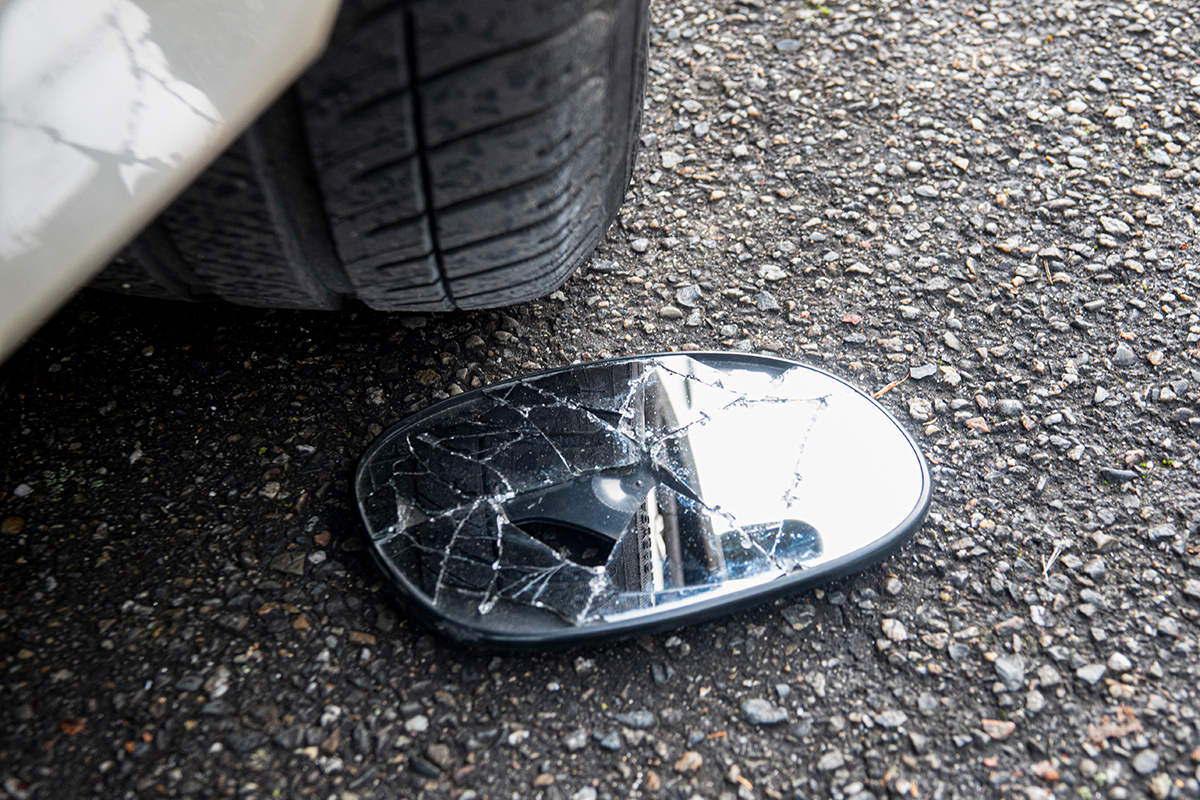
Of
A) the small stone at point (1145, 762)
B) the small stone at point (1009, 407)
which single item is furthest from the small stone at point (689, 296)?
the small stone at point (1145, 762)

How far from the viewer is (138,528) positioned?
1517 mm

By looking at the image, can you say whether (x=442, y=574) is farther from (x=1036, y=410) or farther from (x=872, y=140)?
(x=872, y=140)

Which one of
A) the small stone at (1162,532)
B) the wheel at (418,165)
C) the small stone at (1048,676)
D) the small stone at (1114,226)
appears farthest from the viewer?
the small stone at (1114,226)

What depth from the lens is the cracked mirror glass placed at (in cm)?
142

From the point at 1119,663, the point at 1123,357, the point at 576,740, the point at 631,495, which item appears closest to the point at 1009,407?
the point at 1123,357

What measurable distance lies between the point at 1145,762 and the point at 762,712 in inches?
22.5

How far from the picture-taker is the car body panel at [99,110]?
3.51 feet

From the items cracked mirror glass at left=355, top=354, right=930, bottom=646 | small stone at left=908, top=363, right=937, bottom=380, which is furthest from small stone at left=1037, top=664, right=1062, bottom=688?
small stone at left=908, top=363, right=937, bottom=380

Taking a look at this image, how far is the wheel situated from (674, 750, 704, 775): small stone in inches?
32.0

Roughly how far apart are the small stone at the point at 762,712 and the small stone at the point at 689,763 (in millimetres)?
102

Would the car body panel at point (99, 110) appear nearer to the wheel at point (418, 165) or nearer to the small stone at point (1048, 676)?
the wheel at point (418, 165)

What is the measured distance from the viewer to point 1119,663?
56.1 inches

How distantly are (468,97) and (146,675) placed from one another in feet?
3.27

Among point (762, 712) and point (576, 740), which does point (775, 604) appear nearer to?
point (762, 712)
